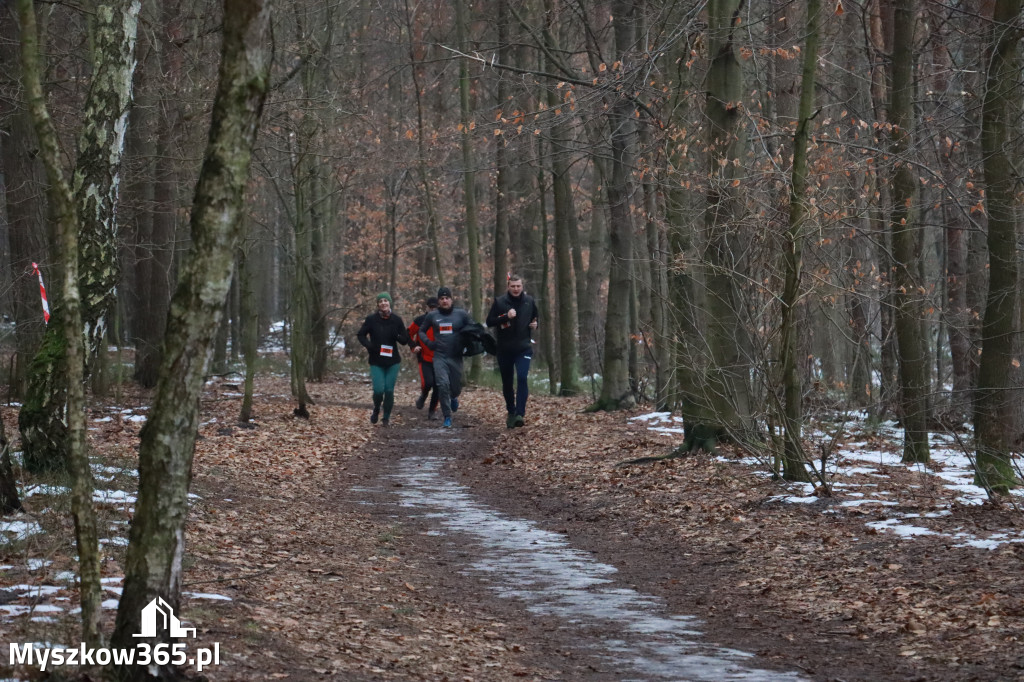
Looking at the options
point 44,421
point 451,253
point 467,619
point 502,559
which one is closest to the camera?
point 467,619

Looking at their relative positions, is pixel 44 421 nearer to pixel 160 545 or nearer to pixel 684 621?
pixel 160 545

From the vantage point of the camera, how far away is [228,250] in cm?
443

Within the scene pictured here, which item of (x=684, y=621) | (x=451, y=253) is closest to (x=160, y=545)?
(x=684, y=621)

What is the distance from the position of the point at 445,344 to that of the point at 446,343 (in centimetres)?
2

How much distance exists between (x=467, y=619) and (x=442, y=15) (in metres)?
21.1

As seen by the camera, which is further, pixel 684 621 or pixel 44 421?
pixel 44 421

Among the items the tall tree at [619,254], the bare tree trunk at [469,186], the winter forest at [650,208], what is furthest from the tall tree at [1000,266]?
the bare tree trunk at [469,186]

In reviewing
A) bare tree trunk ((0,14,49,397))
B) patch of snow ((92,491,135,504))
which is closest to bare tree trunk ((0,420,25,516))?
patch of snow ((92,491,135,504))

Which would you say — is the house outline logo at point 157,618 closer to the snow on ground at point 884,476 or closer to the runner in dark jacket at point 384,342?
the snow on ground at point 884,476

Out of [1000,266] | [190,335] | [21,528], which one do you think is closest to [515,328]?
[1000,266]

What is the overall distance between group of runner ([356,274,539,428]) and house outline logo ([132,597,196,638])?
12.1m

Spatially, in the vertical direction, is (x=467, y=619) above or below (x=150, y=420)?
below

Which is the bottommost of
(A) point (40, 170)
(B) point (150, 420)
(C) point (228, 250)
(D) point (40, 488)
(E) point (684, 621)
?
(E) point (684, 621)

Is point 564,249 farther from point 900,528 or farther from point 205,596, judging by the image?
point 205,596
